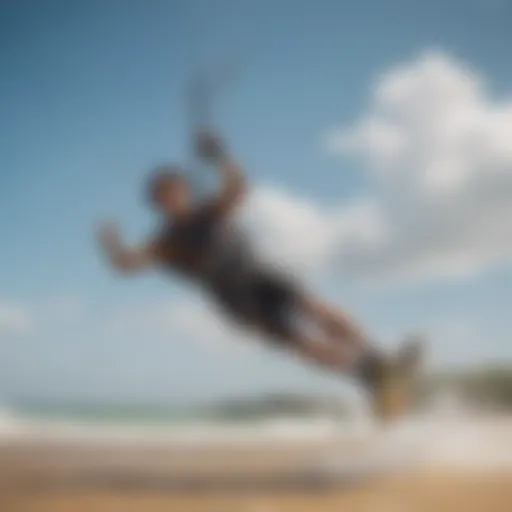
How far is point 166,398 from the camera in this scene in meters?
1.89

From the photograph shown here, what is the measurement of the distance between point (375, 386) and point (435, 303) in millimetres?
228

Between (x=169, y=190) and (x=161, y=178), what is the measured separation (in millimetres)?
43

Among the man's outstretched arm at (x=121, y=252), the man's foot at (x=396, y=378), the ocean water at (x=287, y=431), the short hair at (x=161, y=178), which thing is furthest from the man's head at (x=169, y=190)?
the man's foot at (x=396, y=378)

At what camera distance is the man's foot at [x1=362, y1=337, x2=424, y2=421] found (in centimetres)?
182

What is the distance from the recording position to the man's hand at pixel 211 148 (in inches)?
75.7

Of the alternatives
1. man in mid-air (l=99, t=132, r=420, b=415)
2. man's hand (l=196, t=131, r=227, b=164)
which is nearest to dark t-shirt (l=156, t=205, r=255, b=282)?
man in mid-air (l=99, t=132, r=420, b=415)

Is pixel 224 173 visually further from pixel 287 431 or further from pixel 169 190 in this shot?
pixel 287 431

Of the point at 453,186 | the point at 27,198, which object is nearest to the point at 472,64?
the point at 453,186

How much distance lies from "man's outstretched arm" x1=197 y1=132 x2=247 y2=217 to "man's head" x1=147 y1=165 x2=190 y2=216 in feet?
0.23

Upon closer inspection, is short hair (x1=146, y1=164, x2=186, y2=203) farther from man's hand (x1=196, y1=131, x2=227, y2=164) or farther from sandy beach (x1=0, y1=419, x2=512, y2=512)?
sandy beach (x1=0, y1=419, x2=512, y2=512)

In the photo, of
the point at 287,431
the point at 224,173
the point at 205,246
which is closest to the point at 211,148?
the point at 224,173


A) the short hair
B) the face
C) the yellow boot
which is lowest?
the yellow boot

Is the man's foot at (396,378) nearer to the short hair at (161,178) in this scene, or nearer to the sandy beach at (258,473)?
the sandy beach at (258,473)

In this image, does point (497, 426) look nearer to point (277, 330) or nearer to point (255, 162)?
point (277, 330)
